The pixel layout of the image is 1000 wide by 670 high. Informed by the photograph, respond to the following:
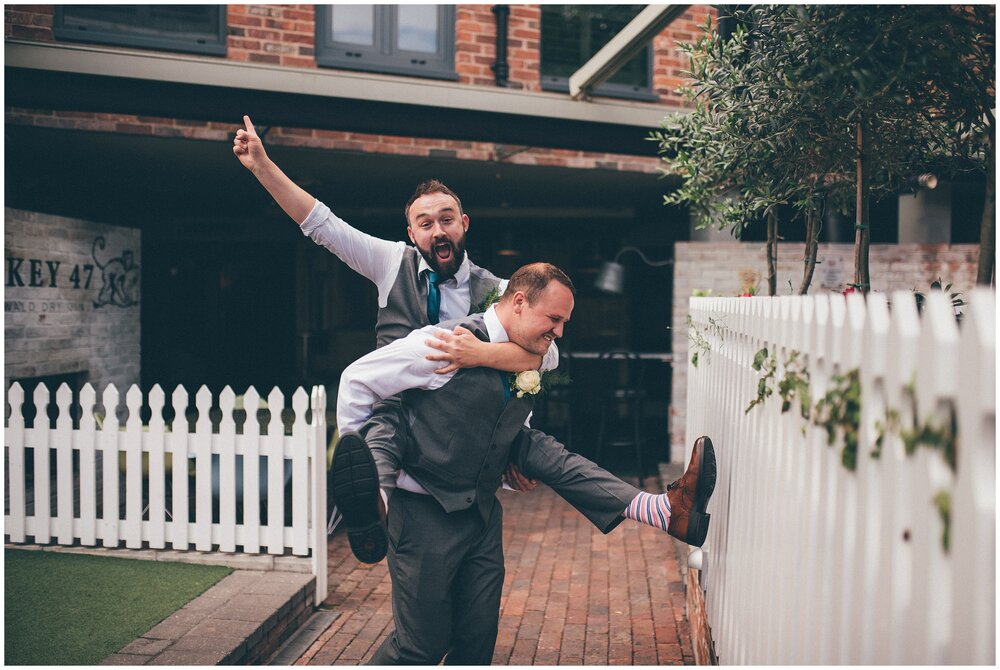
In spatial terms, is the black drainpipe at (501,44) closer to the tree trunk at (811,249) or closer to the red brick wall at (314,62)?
the red brick wall at (314,62)

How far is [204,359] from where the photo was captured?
12.1 metres

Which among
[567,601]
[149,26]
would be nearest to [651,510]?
[567,601]

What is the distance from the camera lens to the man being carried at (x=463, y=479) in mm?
2621

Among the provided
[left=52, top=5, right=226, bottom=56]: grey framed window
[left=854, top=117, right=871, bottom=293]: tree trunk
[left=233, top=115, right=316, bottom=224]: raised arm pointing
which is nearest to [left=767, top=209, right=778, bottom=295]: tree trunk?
[left=854, top=117, right=871, bottom=293]: tree trunk

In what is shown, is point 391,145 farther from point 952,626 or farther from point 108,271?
point 952,626

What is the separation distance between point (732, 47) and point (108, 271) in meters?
6.90

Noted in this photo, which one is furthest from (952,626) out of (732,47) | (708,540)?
(732,47)

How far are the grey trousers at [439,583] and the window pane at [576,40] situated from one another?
6274mm

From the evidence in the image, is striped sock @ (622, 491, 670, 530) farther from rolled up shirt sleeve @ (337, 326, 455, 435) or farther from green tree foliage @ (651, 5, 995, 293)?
green tree foliage @ (651, 5, 995, 293)

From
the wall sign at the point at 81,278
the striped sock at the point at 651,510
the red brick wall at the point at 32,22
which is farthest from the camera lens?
the wall sign at the point at 81,278

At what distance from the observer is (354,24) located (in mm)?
7418

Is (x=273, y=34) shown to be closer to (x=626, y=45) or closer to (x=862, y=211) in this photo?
(x=626, y=45)

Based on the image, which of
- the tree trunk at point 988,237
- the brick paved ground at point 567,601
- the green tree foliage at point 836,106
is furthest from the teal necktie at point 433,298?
the brick paved ground at point 567,601

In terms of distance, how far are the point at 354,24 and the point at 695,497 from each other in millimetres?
6193
